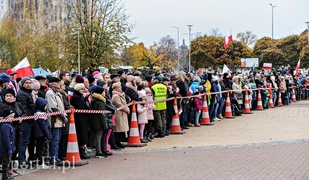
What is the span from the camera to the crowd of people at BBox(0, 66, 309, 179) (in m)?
10.0

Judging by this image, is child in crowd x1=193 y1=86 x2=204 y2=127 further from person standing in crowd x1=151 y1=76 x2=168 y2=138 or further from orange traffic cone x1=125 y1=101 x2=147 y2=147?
orange traffic cone x1=125 y1=101 x2=147 y2=147

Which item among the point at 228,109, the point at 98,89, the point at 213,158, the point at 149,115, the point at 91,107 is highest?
the point at 98,89

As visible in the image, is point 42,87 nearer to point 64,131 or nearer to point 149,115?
point 64,131

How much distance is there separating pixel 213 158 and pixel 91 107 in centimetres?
312

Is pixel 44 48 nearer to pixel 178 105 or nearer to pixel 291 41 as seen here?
pixel 178 105

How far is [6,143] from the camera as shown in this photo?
29.6 ft

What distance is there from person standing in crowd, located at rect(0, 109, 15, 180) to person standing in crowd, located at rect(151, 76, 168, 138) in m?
6.78

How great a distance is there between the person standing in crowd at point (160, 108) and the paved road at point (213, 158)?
41 centimetres

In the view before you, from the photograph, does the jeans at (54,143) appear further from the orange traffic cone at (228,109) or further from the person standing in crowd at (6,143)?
the orange traffic cone at (228,109)

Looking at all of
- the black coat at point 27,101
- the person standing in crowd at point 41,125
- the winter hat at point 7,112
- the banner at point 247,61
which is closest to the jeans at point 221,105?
the person standing in crowd at point 41,125

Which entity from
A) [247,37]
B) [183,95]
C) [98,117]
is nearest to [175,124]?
[183,95]

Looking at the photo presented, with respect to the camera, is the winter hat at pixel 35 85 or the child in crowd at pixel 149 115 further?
the child in crowd at pixel 149 115

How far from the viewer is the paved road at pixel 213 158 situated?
9828mm

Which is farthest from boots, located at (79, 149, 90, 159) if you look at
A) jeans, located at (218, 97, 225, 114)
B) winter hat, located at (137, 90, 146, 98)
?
jeans, located at (218, 97, 225, 114)
